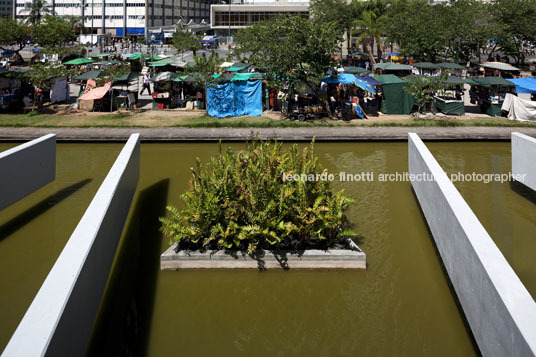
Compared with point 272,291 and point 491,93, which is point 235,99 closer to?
point 491,93

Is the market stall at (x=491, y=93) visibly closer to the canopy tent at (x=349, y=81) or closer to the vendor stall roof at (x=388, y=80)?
the vendor stall roof at (x=388, y=80)

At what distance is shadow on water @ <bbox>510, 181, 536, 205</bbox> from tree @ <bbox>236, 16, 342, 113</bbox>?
8.77m

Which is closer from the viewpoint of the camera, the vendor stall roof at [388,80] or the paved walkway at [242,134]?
the paved walkway at [242,134]

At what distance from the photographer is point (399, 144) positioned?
1645 cm

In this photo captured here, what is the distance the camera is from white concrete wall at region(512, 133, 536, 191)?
10819 mm

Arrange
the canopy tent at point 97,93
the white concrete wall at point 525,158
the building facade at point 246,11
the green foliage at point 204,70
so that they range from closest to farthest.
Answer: the white concrete wall at point 525,158 → the green foliage at point 204,70 → the canopy tent at point 97,93 → the building facade at point 246,11

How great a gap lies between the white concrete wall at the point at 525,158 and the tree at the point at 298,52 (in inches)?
341

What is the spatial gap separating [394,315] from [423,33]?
99.4 ft

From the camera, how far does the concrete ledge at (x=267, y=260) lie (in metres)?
7.79

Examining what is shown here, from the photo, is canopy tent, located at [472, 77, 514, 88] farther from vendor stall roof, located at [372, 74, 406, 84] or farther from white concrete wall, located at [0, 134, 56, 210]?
white concrete wall, located at [0, 134, 56, 210]

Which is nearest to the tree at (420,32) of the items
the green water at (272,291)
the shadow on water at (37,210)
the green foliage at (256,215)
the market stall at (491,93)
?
the market stall at (491,93)

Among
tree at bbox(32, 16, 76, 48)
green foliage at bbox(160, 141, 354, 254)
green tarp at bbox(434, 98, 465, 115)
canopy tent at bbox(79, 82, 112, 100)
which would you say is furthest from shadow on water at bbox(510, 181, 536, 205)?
tree at bbox(32, 16, 76, 48)

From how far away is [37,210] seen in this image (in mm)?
10359

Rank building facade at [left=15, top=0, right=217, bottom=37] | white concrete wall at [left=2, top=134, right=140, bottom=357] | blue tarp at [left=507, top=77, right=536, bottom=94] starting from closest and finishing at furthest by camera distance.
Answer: white concrete wall at [left=2, top=134, right=140, bottom=357] → blue tarp at [left=507, top=77, right=536, bottom=94] → building facade at [left=15, top=0, right=217, bottom=37]
